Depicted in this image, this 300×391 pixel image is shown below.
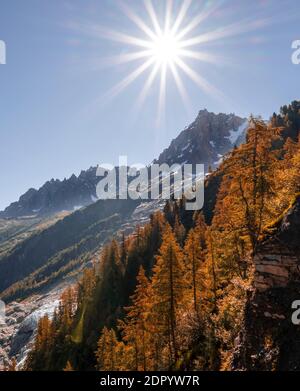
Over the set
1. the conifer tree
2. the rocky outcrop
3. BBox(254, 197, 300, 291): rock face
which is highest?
BBox(254, 197, 300, 291): rock face

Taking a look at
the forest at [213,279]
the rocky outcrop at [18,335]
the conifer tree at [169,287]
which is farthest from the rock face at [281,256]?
the rocky outcrop at [18,335]


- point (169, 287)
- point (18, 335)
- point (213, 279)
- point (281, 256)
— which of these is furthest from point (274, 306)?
point (18, 335)

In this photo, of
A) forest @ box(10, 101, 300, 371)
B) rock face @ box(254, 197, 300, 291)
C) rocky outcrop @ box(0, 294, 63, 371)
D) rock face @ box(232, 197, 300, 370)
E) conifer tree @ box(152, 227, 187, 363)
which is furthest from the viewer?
rocky outcrop @ box(0, 294, 63, 371)

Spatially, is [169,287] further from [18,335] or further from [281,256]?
[18,335]

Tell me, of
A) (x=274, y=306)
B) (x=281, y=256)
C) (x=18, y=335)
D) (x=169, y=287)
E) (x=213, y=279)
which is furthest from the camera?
(x=18, y=335)

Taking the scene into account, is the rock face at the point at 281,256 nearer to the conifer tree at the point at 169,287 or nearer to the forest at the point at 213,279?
the forest at the point at 213,279

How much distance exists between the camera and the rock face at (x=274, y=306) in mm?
17812

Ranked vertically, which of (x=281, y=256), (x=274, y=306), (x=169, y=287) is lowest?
(x=169, y=287)

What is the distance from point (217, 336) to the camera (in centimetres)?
2847

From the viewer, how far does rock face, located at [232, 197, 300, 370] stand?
17812 millimetres

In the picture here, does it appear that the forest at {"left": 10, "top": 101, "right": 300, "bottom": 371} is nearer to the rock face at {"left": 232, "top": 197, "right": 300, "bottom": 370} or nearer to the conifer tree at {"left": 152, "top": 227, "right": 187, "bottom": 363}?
the conifer tree at {"left": 152, "top": 227, "right": 187, "bottom": 363}

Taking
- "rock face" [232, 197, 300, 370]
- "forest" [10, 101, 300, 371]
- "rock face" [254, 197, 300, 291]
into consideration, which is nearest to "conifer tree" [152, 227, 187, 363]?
"forest" [10, 101, 300, 371]

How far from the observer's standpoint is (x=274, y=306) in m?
19.1
